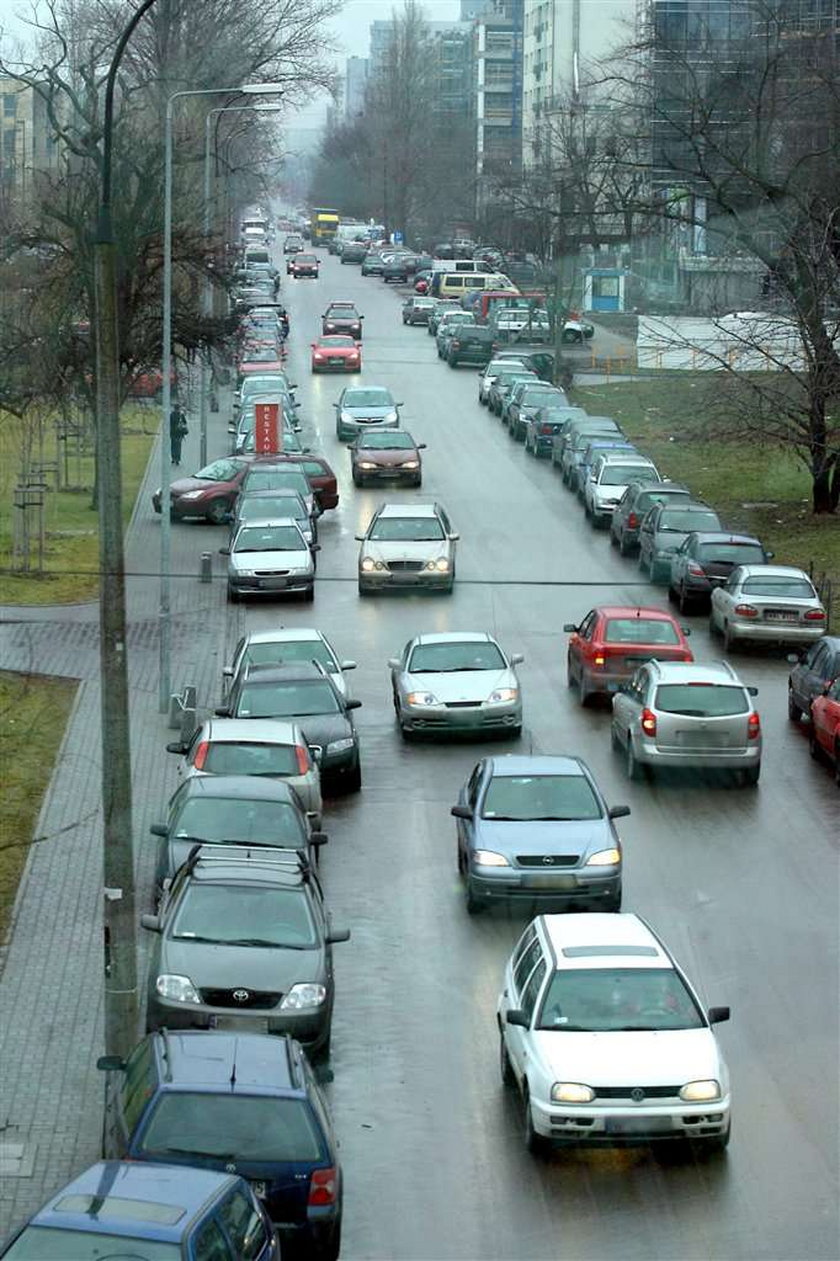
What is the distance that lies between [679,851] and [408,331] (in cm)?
6733

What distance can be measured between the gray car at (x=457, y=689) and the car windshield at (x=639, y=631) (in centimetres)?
189

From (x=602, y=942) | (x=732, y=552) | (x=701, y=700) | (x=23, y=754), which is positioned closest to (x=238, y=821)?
(x=602, y=942)

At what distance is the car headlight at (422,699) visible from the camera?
2509 centimetres

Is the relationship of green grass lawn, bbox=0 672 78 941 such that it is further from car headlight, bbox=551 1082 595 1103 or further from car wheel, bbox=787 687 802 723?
car wheel, bbox=787 687 802 723

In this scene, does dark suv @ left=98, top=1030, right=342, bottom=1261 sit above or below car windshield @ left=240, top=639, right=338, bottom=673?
below

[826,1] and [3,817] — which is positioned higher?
[826,1]

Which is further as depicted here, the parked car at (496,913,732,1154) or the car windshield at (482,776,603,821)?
the car windshield at (482,776,603,821)

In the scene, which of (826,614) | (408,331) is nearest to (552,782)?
(826,614)

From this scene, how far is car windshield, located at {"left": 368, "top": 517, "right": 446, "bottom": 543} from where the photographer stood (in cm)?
3591

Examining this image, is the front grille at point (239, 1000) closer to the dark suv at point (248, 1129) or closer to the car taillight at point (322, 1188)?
the dark suv at point (248, 1129)

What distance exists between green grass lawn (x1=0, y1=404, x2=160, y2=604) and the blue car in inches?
999

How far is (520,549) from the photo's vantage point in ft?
132

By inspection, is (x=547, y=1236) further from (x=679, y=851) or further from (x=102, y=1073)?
(x=679, y=851)

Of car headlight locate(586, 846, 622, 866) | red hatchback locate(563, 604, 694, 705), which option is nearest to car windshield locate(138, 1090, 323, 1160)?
car headlight locate(586, 846, 622, 866)
